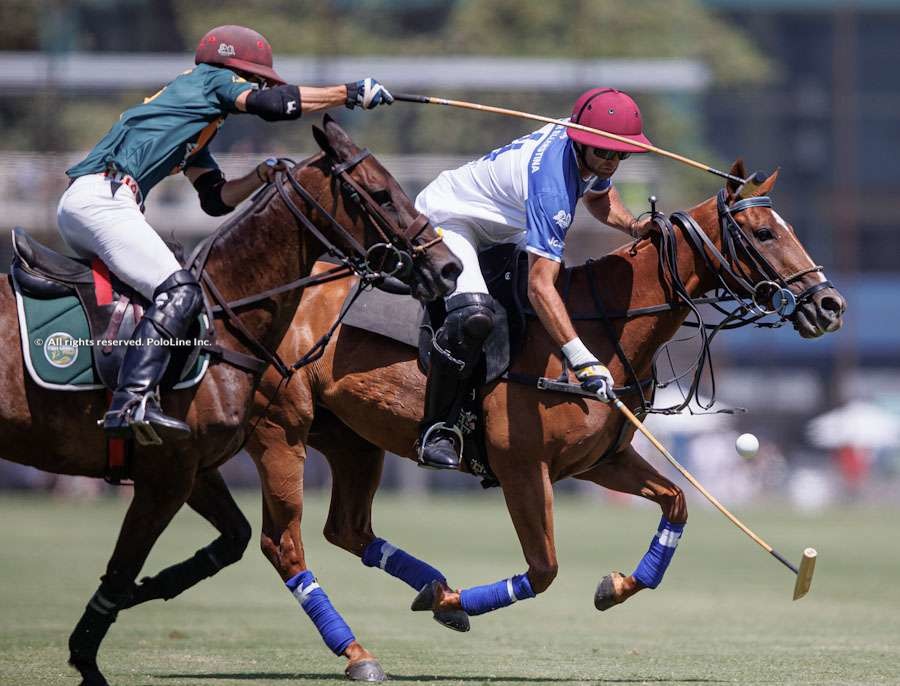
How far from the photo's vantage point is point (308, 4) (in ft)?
126

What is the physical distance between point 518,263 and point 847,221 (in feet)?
109

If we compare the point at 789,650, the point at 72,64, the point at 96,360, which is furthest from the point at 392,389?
the point at 72,64

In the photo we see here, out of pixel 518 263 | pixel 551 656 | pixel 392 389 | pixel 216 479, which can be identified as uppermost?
pixel 518 263

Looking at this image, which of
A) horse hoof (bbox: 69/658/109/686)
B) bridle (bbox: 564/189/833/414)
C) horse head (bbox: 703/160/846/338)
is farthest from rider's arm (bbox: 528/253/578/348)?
horse hoof (bbox: 69/658/109/686)

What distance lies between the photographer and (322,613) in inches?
316

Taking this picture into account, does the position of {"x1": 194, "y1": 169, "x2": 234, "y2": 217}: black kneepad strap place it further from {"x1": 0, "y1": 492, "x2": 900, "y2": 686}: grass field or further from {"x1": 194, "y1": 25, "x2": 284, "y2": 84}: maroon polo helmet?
{"x1": 0, "y1": 492, "x2": 900, "y2": 686}: grass field

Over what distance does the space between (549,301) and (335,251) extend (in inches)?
48.7

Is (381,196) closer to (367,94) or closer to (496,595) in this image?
(367,94)

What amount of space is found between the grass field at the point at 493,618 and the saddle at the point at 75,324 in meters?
1.66

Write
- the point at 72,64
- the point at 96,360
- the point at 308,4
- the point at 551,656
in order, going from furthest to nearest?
the point at 308,4, the point at 72,64, the point at 551,656, the point at 96,360

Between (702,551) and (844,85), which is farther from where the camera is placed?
(844,85)

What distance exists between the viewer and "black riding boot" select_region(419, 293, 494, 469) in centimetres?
794

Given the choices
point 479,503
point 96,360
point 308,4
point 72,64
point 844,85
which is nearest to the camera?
point 96,360

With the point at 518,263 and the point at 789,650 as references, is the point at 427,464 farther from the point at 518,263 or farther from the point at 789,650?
the point at 789,650
